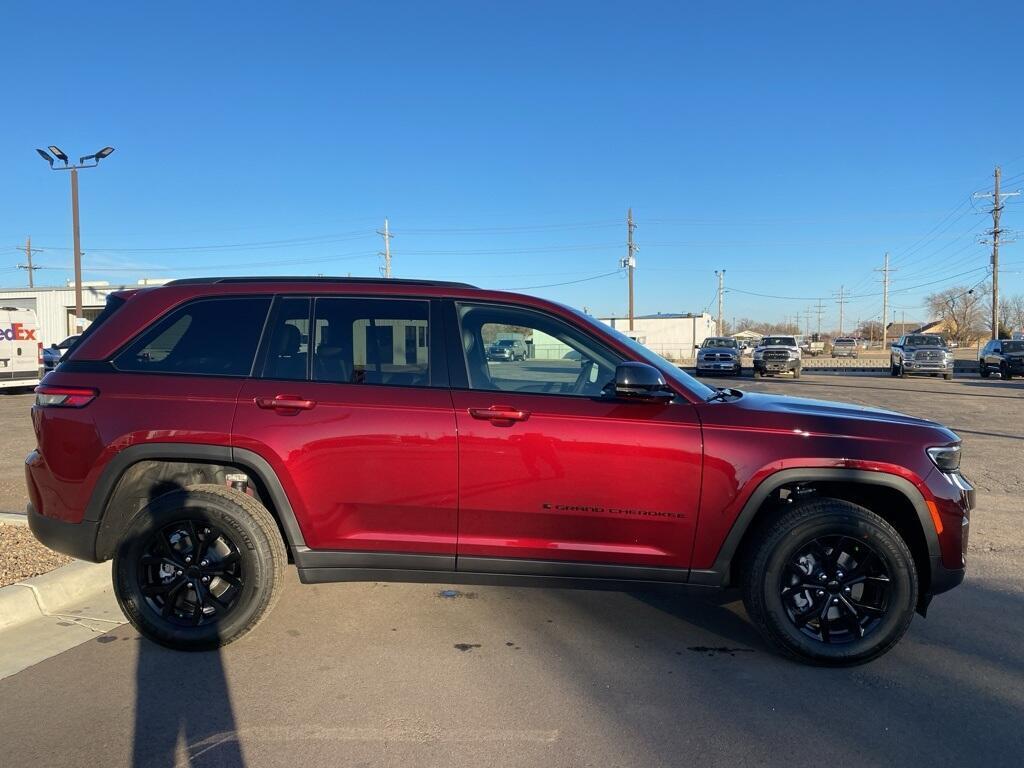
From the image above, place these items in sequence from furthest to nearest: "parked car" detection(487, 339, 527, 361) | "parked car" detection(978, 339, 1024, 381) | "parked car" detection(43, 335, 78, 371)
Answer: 1. "parked car" detection(978, 339, 1024, 381)
2. "parked car" detection(43, 335, 78, 371)
3. "parked car" detection(487, 339, 527, 361)

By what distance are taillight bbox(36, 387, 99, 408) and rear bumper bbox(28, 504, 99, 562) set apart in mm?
628

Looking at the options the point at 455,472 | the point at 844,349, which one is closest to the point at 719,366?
the point at 455,472

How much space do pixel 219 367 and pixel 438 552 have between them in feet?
5.16

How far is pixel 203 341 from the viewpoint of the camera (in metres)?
3.75

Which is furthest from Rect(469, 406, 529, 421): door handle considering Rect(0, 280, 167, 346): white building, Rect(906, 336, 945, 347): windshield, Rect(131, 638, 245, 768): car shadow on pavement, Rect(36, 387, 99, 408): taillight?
Rect(0, 280, 167, 346): white building

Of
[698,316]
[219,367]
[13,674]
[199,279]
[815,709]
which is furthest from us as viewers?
[698,316]

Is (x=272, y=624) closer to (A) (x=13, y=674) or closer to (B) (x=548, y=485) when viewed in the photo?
(A) (x=13, y=674)

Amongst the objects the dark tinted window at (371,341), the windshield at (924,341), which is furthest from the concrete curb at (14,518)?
the windshield at (924,341)

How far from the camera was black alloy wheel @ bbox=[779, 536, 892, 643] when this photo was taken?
347 cm

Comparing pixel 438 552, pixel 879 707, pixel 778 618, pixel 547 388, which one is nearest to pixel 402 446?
pixel 438 552

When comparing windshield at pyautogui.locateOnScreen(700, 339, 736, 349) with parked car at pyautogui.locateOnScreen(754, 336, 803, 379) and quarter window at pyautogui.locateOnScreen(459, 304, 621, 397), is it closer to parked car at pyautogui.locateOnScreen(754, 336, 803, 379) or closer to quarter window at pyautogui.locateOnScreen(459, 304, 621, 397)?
parked car at pyautogui.locateOnScreen(754, 336, 803, 379)

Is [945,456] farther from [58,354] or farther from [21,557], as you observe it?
[58,354]

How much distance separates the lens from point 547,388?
3.58 meters

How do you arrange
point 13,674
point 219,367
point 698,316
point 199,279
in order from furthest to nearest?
point 698,316 → point 199,279 → point 219,367 → point 13,674
